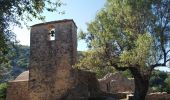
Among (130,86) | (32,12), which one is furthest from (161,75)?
(32,12)

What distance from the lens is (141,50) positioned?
18.6 m

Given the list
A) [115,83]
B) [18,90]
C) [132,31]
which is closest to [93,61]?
[132,31]

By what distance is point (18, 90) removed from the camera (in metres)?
27.8

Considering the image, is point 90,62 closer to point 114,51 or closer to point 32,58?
point 114,51

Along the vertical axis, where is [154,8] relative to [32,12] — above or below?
above

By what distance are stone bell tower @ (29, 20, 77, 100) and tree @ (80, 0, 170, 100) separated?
2731 millimetres

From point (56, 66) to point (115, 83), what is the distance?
14.8m

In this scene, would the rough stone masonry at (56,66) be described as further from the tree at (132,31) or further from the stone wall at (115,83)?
the stone wall at (115,83)

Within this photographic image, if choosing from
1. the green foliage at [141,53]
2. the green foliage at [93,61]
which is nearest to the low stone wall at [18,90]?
the green foliage at [93,61]

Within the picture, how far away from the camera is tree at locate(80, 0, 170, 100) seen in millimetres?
20875

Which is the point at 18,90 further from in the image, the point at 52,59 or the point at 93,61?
the point at 93,61

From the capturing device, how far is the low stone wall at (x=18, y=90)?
2741 centimetres

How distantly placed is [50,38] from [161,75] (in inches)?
2060

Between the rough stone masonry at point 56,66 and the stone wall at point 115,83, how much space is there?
11249mm
